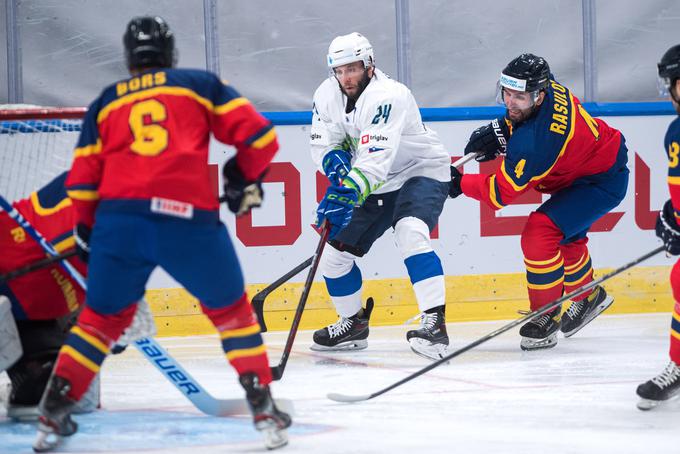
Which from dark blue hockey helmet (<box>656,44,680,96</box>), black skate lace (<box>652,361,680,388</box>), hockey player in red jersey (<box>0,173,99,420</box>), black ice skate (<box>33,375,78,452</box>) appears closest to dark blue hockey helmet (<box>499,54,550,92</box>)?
dark blue hockey helmet (<box>656,44,680,96</box>)

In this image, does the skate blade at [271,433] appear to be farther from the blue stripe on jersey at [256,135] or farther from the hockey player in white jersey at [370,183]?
the hockey player in white jersey at [370,183]

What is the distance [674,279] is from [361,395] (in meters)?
0.97

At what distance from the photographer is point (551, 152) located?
3963 mm

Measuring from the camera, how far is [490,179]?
4.09m

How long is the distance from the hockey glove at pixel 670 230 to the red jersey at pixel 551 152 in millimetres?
1076

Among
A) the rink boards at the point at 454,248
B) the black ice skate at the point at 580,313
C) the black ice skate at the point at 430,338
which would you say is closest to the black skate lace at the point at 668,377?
the black ice skate at the point at 430,338

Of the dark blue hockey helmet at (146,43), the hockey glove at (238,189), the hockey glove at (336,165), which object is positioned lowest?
the hockey glove at (336,165)

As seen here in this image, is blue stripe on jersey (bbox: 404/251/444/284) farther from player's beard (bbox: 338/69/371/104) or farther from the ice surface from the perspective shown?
player's beard (bbox: 338/69/371/104)

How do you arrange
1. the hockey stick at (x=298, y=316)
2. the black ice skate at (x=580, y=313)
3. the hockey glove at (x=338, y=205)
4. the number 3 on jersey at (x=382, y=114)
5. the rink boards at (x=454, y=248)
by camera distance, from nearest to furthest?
1. the hockey stick at (x=298, y=316)
2. the hockey glove at (x=338, y=205)
3. the number 3 on jersey at (x=382, y=114)
4. the black ice skate at (x=580, y=313)
5. the rink boards at (x=454, y=248)

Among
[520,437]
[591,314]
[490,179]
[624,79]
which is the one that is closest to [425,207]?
[490,179]

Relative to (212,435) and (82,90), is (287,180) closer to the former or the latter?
(82,90)

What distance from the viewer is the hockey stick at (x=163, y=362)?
8.98 feet

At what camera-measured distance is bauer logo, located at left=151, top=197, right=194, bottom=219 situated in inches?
93.0

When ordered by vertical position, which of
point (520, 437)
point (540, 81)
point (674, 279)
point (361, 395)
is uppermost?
point (540, 81)
